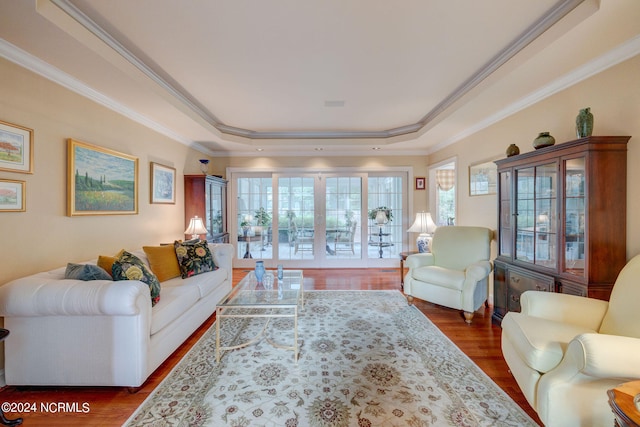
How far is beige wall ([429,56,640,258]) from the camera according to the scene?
1.93 metres

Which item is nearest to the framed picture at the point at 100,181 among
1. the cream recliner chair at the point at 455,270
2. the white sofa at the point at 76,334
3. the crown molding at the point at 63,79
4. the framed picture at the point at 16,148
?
the framed picture at the point at 16,148

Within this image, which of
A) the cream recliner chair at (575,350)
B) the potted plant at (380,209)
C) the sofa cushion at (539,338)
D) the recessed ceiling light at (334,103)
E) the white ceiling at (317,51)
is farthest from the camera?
the potted plant at (380,209)

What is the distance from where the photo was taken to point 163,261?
2998 mm

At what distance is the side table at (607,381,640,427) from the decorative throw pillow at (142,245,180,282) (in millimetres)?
3469

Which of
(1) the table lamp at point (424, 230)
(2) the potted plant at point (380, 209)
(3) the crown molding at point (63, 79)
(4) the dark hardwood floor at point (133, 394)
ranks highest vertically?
(3) the crown molding at point (63, 79)

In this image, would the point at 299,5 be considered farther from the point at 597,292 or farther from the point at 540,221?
the point at 597,292

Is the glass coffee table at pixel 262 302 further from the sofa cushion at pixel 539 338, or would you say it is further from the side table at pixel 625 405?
the side table at pixel 625 405

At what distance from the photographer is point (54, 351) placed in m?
1.82

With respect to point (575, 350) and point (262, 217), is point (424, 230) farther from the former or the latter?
point (262, 217)

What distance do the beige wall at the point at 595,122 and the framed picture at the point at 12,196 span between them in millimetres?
4566

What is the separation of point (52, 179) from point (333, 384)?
287 cm

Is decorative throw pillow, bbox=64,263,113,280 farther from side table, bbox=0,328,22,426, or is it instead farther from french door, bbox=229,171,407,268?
french door, bbox=229,171,407,268

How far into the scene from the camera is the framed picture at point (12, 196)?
1893 millimetres

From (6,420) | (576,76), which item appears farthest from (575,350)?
(6,420)
